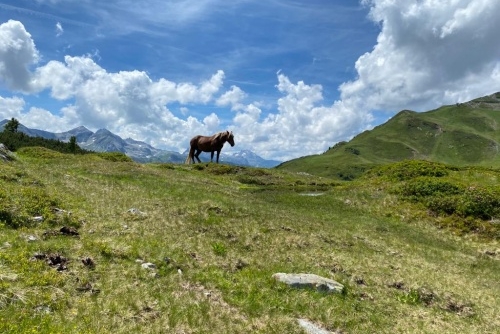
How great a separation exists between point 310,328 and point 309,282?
345 cm

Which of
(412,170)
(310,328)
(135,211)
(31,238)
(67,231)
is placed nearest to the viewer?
(310,328)

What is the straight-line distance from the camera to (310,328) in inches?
460

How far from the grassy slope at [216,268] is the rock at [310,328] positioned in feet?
1.12

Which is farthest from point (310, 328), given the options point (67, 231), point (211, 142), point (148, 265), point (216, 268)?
point (211, 142)

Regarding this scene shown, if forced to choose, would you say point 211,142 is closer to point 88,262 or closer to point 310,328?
point 88,262

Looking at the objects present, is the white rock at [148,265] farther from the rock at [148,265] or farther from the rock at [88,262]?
the rock at [88,262]

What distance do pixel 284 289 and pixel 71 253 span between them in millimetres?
7711

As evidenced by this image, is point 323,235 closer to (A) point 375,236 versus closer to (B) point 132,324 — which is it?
(A) point 375,236

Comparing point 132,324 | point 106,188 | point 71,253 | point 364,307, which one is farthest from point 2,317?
point 106,188

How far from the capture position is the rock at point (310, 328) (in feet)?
37.7

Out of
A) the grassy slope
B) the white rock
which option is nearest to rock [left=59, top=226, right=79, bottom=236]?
the grassy slope

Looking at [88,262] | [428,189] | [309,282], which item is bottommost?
[309,282]

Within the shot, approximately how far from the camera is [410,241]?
28719 millimetres

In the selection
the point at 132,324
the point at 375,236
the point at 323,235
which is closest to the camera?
the point at 132,324
